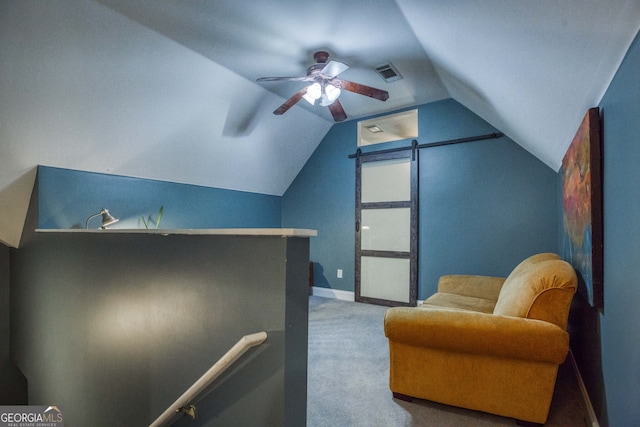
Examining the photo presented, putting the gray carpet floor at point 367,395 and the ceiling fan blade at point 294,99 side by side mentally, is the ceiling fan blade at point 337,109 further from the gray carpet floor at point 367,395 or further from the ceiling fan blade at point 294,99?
the gray carpet floor at point 367,395

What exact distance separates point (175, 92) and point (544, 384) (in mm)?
3530

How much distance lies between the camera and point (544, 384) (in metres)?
1.60

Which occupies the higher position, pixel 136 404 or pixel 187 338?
pixel 187 338

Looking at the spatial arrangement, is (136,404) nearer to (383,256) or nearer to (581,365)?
(581,365)

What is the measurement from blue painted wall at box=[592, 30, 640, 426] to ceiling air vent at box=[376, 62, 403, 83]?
Answer: 1.93 metres

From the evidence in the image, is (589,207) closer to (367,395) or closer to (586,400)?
(586,400)

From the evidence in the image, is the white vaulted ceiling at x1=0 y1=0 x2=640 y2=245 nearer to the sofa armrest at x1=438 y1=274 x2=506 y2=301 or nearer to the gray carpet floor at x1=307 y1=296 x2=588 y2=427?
the sofa armrest at x1=438 y1=274 x2=506 y2=301

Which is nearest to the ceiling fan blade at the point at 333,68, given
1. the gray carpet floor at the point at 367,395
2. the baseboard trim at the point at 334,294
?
the gray carpet floor at the point at 367,395

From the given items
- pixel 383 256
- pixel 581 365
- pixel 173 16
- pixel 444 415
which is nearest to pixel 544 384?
pixel 444 415

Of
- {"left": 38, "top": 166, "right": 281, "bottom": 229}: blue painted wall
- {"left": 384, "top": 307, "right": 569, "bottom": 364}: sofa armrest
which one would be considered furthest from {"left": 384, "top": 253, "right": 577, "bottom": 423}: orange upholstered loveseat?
{"left": 38, "top": 166, "right": 281, "bottom": 229}: blue painted wall

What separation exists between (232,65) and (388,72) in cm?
156

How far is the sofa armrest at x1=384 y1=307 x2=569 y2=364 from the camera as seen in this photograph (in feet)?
5.06

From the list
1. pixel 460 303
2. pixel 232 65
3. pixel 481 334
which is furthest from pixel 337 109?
pixel 481 334

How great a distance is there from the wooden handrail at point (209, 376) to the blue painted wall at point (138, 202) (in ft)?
7.37
